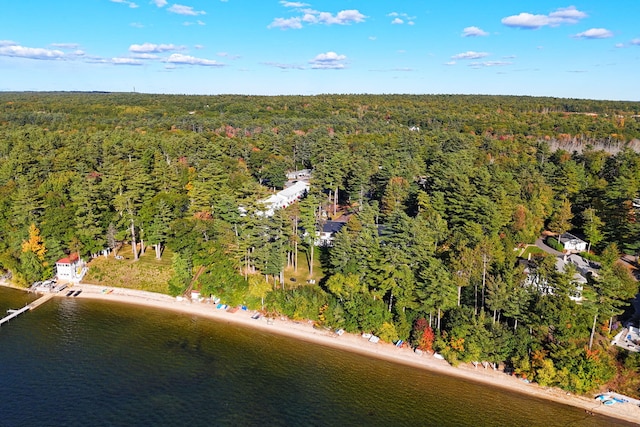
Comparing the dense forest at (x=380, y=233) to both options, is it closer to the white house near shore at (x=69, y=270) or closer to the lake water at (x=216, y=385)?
the white house near shore at (x=69, y=270)

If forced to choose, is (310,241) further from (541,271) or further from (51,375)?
(51,375)

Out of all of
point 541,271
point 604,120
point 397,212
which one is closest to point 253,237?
point 397,212

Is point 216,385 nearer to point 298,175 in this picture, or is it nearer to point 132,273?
point 132,273

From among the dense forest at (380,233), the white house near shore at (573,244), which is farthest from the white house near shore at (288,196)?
the white house near shore at (573,244)

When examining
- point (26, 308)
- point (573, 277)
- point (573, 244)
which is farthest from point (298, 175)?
point (573, 277)

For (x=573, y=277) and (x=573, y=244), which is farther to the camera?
(x=573, y=244)

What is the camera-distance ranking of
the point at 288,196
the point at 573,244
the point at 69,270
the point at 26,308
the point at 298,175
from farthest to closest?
the point at 298,175, the point at 288,196, the point at 573,244, the point at 69,270, the point at 26,308

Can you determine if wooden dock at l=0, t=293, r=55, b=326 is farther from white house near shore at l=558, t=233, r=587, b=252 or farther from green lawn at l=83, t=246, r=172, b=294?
white house near shore at l=558, t=233, r=587, b=252
